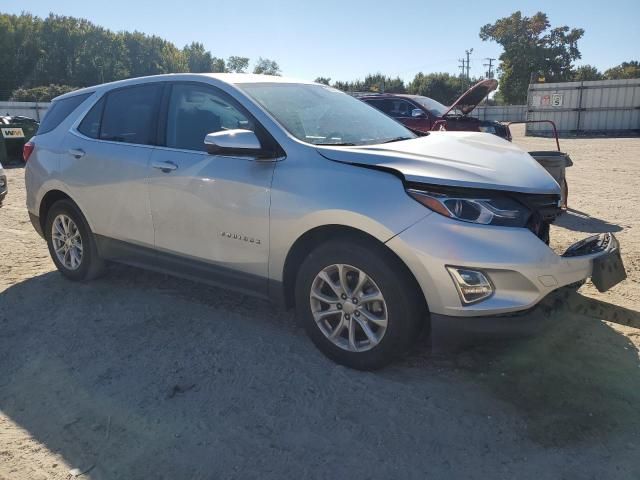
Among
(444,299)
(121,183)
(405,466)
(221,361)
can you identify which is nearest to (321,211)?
(444,299)

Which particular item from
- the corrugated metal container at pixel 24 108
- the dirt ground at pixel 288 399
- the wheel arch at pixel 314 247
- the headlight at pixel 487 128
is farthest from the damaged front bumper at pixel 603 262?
the corrugated metal container at pixel 24 108

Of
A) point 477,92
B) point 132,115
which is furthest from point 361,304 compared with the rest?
point 477,92

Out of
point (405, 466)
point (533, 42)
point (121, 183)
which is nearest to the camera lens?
point (405, 466)

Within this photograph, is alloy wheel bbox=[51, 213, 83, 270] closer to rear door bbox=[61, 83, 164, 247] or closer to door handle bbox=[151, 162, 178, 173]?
rear door bbox=[61, 83, 164, 247]

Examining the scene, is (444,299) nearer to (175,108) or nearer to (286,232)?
(286,232)

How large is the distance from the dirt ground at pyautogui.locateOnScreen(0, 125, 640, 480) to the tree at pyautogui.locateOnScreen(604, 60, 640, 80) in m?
72.9

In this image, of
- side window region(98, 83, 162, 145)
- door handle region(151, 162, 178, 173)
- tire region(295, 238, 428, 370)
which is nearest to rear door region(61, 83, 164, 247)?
side window region(98, 83, 162, 145)

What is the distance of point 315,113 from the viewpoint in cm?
383

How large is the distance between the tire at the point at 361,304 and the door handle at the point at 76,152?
2393 mm

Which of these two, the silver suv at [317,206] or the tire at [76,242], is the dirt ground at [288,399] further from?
the tire at [76,242]

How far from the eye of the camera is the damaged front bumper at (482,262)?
2746mm

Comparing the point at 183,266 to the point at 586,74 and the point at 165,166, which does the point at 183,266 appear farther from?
the point at 586,74

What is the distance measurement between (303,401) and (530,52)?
69572 millimetres

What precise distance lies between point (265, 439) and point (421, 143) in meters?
2.11
